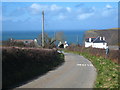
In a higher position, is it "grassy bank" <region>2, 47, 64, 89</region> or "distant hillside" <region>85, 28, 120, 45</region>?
"distant hillside" <region>85, 28, 120, 45</region>

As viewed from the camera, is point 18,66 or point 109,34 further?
point 109,34

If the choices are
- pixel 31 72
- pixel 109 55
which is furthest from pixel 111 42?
pixel 31 72

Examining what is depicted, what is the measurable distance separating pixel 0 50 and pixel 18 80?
5.75ft

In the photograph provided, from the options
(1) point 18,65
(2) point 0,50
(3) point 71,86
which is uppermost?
(2) point 0,50

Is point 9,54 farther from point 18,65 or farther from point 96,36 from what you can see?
point 96,36

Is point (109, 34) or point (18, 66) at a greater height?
point (109, 34)

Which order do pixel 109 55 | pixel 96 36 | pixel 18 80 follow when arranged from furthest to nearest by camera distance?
pixel 96 36 < pixel 109 55 < pixel 18 80

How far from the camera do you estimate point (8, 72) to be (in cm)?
1206

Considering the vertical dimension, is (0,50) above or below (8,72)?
above

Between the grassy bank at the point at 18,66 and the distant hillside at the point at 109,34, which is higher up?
the distant hillside at the point at 109,34

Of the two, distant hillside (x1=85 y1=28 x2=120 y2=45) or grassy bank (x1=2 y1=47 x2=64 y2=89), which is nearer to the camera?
grassy bank (x1=2 y1=47 x2=64 y2=89)

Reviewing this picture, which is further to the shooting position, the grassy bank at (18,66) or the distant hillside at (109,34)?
the distant hillside at (109,34)

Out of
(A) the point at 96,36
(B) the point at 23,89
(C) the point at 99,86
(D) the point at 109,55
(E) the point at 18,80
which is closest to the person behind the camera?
(B) the point at 23,89

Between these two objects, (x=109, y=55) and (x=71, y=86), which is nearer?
(x=71, y=86)
